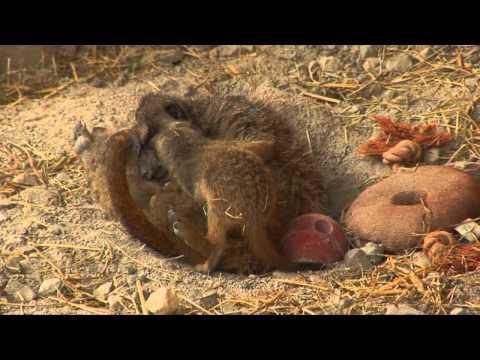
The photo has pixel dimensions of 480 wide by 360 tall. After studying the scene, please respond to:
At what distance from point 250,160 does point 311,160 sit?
0.76 metres

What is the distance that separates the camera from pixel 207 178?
4832 mm

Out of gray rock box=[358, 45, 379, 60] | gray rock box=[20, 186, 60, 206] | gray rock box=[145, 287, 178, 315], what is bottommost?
gray rock box=[145, 287, 178, 315]

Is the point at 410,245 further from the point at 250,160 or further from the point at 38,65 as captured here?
the point at 38,65

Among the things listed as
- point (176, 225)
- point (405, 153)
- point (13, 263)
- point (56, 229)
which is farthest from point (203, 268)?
point (405, 153)

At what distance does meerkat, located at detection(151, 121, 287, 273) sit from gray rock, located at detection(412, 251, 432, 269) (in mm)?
717

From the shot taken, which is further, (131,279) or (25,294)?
(131,279)

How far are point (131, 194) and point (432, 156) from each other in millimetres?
1896

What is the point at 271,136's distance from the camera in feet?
17.4

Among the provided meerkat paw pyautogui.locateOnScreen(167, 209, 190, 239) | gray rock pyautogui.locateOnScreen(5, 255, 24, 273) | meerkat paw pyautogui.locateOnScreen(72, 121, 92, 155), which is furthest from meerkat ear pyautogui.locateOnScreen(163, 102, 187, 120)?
gray rock pyautogui.locateOnScreen(5, 255, 24, 273)

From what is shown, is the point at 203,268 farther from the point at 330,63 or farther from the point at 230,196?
the point at 330,63

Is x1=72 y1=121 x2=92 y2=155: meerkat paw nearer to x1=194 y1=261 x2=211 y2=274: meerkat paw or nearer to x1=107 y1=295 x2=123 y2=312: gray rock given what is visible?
x1=194 y1=261 x2=211 y2=274: meerkat paw

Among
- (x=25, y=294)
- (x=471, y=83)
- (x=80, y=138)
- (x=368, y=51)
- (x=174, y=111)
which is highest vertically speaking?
(x=368, y=51)

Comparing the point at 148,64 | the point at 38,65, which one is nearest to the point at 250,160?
the point at 148,64

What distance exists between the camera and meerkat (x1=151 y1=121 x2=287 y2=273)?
15.5 feet
